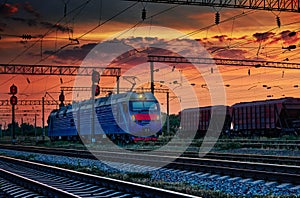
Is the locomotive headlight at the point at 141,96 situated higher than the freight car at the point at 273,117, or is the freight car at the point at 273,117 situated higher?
the locomotive headlight at the point at 141,96

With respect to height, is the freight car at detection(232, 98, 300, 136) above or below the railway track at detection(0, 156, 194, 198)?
above

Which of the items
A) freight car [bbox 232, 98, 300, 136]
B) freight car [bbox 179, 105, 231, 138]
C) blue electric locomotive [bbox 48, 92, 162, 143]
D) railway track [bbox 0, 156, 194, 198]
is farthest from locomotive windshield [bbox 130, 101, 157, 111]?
railway track [bbox 0, 156, 194, 198]

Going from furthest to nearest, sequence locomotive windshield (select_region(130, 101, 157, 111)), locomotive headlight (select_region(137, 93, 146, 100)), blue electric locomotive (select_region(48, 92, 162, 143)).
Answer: locomotive headlight (select_region(137, 93, 146, 100))
locomotive windshield (select_region(130, 101, 157, 111))
blue electric locomotive (select_region(48, 92, 162, 143))

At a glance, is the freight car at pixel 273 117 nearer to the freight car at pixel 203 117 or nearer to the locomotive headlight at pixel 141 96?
the freight car at pixel 203 117

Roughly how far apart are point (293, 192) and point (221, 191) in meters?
1.59

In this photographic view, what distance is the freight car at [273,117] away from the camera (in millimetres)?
42750

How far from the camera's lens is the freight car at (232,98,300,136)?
42.8 m

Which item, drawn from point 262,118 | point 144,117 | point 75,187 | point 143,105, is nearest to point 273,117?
point 262,118

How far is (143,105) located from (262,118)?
13.1 metres

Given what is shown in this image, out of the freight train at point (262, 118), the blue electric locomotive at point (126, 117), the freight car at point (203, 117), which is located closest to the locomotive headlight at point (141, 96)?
the blue electric locomotive at point (126, 117)

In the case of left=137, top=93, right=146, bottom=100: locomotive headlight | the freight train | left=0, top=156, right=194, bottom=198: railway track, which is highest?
left=137, top=93, right=146, bottom=100: locomotive headlight

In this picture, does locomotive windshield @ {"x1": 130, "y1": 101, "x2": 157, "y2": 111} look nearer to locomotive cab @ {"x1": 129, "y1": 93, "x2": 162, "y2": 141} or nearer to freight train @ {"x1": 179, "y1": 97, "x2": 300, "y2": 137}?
locomotive cab @ {"x1": 129, "y1": 93, "x2": 162, "y2": 141}

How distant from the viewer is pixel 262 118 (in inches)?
1748

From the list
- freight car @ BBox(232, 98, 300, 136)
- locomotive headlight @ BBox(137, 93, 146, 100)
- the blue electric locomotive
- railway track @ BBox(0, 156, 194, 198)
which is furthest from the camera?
freight car @ BBox(232, 98, 300, 136)
